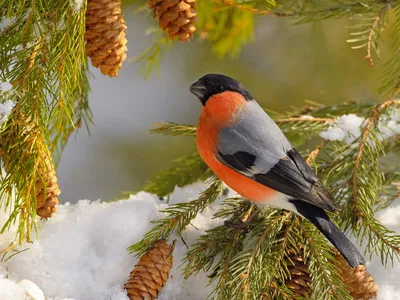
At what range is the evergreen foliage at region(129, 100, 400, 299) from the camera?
1.19 meters

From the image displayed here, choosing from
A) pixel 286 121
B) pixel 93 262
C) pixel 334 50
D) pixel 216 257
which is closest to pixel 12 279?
pixel 93 262

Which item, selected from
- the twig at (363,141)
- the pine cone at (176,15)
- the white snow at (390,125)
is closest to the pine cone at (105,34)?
the pine cone at (176,15)

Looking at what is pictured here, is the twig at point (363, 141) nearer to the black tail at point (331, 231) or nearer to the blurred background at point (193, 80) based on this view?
the black tail at point (331, 231)

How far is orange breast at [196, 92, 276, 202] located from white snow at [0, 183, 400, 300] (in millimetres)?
103

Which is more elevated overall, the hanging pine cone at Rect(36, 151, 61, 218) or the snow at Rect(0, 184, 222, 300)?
the hanging pine cone at Rect(36, 151, 61, 218)

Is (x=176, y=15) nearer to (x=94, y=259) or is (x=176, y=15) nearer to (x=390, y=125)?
(x=94, y=259)

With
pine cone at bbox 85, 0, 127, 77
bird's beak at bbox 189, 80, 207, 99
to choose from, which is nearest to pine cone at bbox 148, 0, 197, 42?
pine cone at bbox 85, 0, 127, 77

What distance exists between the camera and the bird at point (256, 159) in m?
1.29

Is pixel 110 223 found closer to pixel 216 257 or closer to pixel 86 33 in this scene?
pixel 216 257

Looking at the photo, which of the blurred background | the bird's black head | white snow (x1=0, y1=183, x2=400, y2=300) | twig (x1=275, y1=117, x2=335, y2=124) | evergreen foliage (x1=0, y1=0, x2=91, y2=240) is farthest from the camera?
the blurred background

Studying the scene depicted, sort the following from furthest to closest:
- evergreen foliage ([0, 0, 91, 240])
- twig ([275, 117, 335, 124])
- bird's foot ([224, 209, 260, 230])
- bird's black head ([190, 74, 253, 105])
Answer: twig ([275, 117, 335, 124]), bird's black head ([190, 74, 253, 105]), bird's foot ([224, 209, 260, 230]), evergreen foliage ([0, 0, 91, 240])

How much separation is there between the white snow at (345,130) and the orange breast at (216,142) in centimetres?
24

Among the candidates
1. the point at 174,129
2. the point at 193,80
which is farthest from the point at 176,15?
the point at 193,80

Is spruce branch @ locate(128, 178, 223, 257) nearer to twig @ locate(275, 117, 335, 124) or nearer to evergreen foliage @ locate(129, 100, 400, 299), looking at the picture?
evergreen foliage @ locate(129, 100, 400, 299)
